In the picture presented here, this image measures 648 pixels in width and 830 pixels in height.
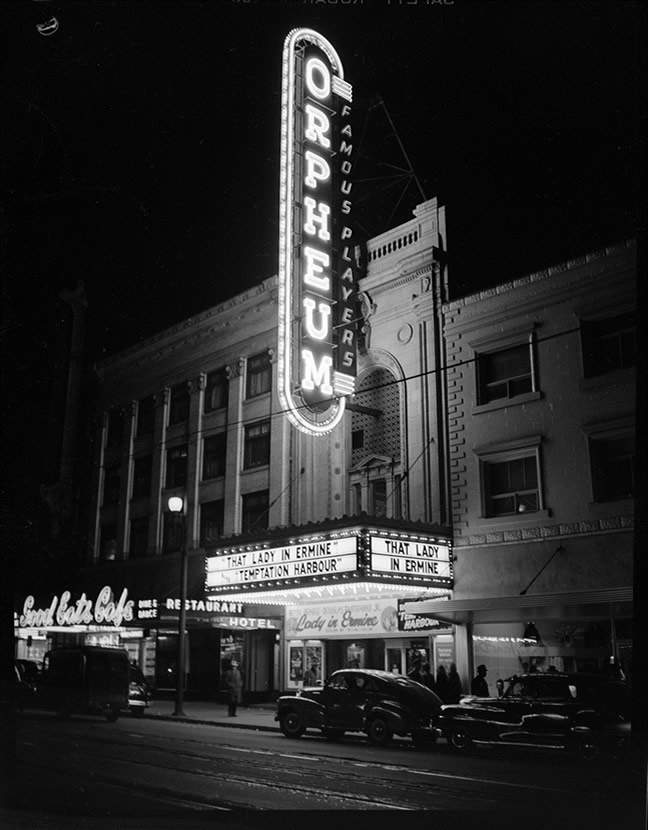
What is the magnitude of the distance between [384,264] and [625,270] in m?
8.62

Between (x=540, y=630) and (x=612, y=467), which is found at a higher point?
(x=612, y=467)

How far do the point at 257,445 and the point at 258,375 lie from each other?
8.97ft

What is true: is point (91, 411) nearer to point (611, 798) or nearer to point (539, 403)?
point (539, 403)

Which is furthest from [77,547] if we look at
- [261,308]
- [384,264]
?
[384,264]

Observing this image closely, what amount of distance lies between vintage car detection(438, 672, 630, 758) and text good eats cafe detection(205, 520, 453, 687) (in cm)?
611

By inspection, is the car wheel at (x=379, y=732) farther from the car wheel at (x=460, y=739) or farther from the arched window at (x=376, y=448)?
the arched window at (x=376, y=448)

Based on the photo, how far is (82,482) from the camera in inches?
1700

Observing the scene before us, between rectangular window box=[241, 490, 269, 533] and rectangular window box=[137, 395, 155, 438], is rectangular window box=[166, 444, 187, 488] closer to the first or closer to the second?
rectangular window box=[137, 395, 155, 438]

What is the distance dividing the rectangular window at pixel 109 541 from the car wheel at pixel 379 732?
22.5 meters

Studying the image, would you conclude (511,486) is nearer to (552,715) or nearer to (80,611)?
(552,715)

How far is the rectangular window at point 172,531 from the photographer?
1401 inches

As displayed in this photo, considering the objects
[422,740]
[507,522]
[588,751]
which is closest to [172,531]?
[507,522]

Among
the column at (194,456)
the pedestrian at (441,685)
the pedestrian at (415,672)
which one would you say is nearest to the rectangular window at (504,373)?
the pedestrian at (441,685)

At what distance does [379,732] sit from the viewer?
1922 cm
